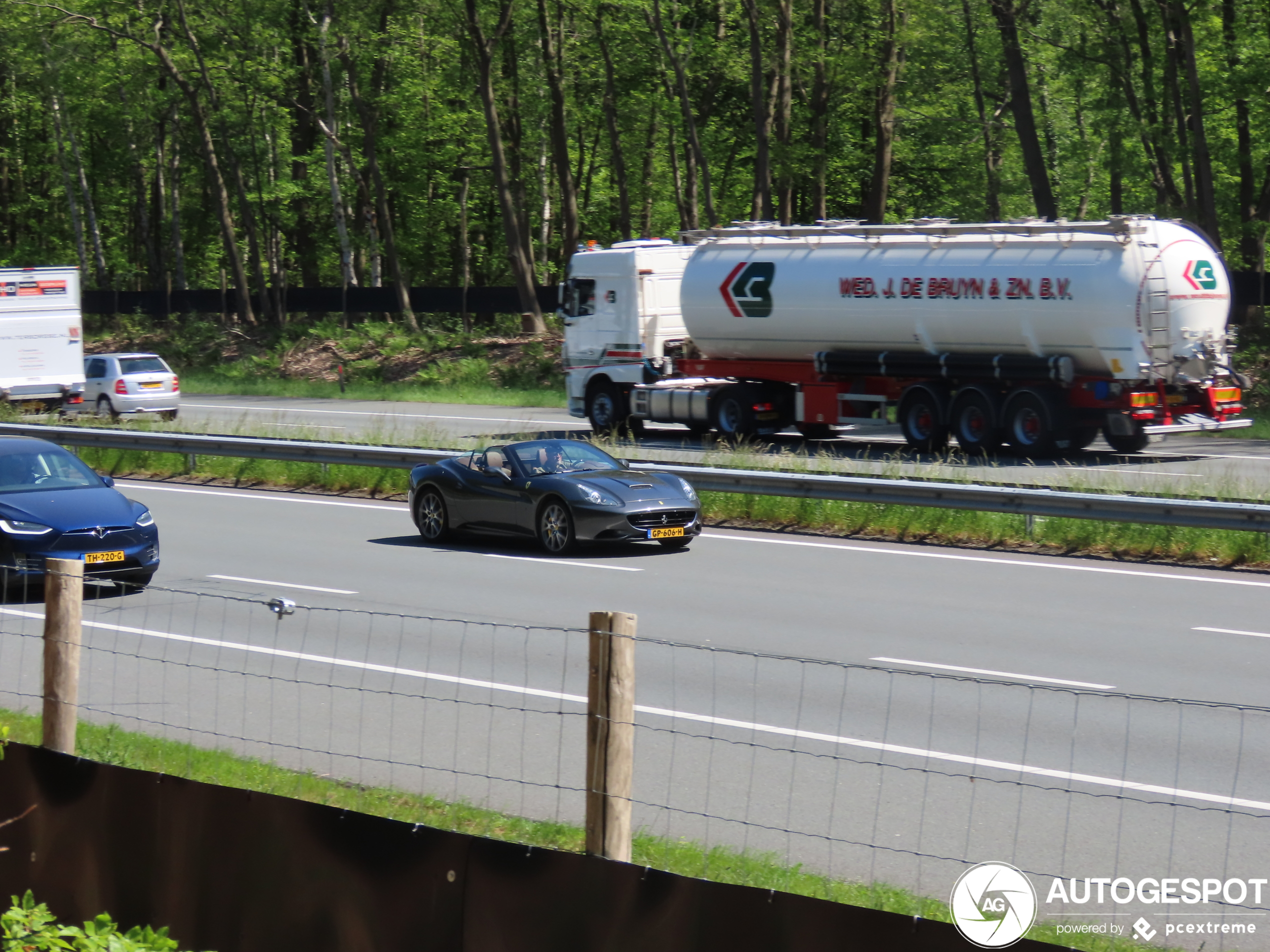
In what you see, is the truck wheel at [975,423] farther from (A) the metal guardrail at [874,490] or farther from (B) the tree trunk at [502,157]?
(B) the tree trunk at [502,157]

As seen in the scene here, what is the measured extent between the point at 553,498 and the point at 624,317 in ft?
49.9

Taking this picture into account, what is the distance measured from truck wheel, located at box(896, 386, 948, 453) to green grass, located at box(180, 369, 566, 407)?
13595 millimetres

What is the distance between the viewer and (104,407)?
35.9 metres

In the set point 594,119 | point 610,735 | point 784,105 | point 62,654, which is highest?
point 594,119

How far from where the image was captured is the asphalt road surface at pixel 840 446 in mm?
19156

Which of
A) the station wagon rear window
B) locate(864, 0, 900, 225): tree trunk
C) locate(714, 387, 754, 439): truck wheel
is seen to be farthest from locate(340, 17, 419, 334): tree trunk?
locate(714, 387, 754, 439): truck wheel

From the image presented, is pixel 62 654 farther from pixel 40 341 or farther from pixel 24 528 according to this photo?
pixel 40 341

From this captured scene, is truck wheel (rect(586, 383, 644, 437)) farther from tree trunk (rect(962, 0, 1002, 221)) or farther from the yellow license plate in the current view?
tree trunk (rect(962, 0, 1002, 221))

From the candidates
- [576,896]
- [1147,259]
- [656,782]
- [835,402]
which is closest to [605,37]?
[835,402]

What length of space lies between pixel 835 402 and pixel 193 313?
1450 inches

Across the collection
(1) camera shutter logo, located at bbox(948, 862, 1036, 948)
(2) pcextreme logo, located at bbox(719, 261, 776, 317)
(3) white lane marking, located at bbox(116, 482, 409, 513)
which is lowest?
(3) white lane marking, located at bbox(116, 482, 409, 513)

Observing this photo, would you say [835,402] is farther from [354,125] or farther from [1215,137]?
[354,125]

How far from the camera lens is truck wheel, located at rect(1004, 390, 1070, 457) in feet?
82.3

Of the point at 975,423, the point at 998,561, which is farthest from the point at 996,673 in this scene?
the point at 975,423
